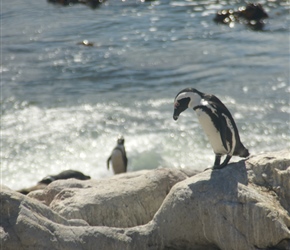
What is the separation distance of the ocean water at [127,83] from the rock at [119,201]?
5.79m

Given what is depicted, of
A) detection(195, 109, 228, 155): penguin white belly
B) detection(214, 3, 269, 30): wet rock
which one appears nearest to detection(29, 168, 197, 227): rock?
detection(195, 109, 228, 155): penguin white belly

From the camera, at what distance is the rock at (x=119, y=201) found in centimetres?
718

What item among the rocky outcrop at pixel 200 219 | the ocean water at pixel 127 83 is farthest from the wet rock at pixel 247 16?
the rocky outcrop at pixel 200 219

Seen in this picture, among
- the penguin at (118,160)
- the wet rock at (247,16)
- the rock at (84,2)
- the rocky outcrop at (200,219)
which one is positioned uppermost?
the rocky outcrop at (200,219)

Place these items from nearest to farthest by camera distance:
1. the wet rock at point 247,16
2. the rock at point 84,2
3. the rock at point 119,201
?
1. the rock at point 119,201
2. the wet rock at point 247,16
3. the rock at point 84,2

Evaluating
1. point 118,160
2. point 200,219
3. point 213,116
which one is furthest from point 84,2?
point 200,219

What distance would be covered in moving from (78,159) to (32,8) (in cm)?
1187

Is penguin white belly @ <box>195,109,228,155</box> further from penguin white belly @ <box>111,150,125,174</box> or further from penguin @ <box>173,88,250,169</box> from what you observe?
penguin white belly @ <box>111,150,125,174</box>

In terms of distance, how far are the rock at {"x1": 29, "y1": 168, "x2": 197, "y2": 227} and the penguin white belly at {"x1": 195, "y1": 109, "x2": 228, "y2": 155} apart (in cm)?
55

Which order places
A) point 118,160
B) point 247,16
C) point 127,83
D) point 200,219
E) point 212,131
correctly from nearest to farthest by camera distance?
point 200,219
point 212,131
point 118,160
point 127,83
point 247,16

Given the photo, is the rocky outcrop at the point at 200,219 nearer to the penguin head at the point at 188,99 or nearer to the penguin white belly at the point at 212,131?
the penguin white belly at the point at 212,131

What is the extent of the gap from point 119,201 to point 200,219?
1.12 meters

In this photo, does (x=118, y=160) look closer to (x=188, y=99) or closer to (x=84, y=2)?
(x=188, y=99)

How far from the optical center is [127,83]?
57.9 feet
